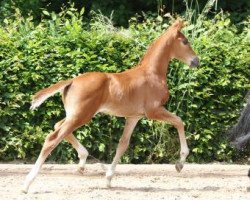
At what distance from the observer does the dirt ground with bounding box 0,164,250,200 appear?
29.4 feet

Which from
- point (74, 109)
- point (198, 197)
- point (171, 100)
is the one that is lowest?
→ point (171, 100)

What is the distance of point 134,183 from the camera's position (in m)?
10.1

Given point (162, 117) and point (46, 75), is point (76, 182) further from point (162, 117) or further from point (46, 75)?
point (46, 75)

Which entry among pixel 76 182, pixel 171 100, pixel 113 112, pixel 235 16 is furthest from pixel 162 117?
pixel 235 16

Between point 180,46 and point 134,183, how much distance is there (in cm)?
187

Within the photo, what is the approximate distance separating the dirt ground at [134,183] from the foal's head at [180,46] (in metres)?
1.62

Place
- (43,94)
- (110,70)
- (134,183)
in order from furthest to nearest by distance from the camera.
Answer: (110,70) < (134,183) < (43,94)

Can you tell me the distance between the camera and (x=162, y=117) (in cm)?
948

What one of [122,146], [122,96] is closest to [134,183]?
[122,146]

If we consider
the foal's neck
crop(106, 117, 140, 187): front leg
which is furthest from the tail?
the foal's neck

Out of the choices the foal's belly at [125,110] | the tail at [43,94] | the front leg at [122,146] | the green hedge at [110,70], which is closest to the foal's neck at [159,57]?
the foal's belly at [125,110]

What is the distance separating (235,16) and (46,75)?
775 centimetres

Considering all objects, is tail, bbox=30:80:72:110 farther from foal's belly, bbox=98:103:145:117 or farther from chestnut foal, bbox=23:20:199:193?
foal's belly, bbox=98:103:145:117

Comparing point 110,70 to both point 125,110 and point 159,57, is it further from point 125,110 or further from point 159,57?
point 125,110
